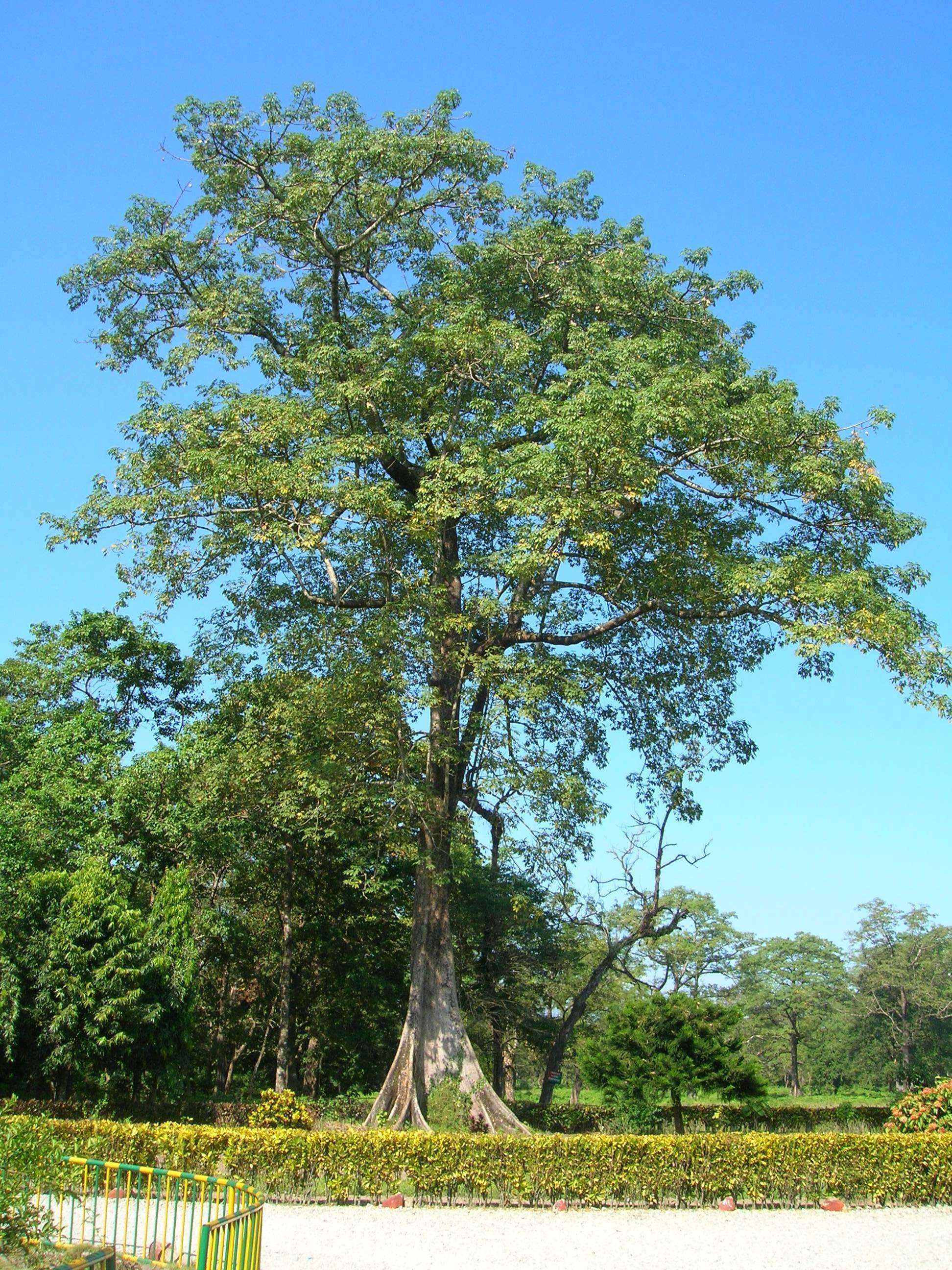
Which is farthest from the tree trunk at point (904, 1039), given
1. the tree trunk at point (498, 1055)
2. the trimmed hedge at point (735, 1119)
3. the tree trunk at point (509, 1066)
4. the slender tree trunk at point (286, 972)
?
the slender tree trunk at point (286, 972)

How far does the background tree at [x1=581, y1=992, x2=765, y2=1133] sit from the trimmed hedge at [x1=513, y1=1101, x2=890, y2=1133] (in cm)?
245

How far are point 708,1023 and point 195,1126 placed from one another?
26.4 ft

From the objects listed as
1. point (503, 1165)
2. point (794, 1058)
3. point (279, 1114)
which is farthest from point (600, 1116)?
point (794, 1058)

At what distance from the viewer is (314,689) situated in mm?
14312

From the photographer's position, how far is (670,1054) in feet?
50.0

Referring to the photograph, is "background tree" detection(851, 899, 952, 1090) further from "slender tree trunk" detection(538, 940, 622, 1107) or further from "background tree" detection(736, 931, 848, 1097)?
"slender tree trunk" detection(538, 940, 622, 1107)

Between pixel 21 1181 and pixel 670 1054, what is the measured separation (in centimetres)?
1170

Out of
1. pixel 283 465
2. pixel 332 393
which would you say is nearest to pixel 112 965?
pixel 283 465

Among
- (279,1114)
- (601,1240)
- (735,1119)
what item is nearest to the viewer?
(601,1240)

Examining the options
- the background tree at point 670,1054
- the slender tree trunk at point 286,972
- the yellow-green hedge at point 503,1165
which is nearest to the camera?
the yellow-green hedge at point 503,1165

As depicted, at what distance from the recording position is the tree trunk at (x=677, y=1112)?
15516mm

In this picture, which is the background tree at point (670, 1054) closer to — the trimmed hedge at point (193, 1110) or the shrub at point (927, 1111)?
the shrub at point (927, 1111)

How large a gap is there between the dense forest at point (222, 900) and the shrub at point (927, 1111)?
4.55 meters

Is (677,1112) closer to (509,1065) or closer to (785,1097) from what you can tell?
(509,1065)
